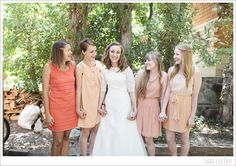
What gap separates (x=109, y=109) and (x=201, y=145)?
1.32 metres

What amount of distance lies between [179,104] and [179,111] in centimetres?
5

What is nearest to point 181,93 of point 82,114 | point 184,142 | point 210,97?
point 184,142

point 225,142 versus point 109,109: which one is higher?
point 109,109

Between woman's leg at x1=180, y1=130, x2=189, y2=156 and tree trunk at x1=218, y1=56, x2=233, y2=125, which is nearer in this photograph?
woman's leg at x1=180, y1=130, x2=189, y2=156

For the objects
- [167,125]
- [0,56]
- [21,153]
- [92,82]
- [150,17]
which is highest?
[150,17]

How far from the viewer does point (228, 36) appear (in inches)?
172

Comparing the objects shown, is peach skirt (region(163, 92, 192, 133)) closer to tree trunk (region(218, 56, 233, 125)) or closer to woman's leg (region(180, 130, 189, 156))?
woman's leg (region(180, 130, 189, 156))

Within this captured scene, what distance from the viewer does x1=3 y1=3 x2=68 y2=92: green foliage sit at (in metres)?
4.32

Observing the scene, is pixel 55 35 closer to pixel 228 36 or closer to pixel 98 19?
pixel 98 19

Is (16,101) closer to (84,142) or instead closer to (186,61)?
(84,142)

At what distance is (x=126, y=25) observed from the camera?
161 inches

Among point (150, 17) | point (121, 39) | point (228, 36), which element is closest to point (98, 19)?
point (121, 39)

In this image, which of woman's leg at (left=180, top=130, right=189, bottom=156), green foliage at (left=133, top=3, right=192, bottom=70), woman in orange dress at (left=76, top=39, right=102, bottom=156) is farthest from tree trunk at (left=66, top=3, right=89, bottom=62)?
woman's leg at (left=180, top=130, right=189, bottom=156)

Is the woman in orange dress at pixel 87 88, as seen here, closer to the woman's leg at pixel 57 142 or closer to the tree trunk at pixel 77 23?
the woman's leg at pixel 57 142
